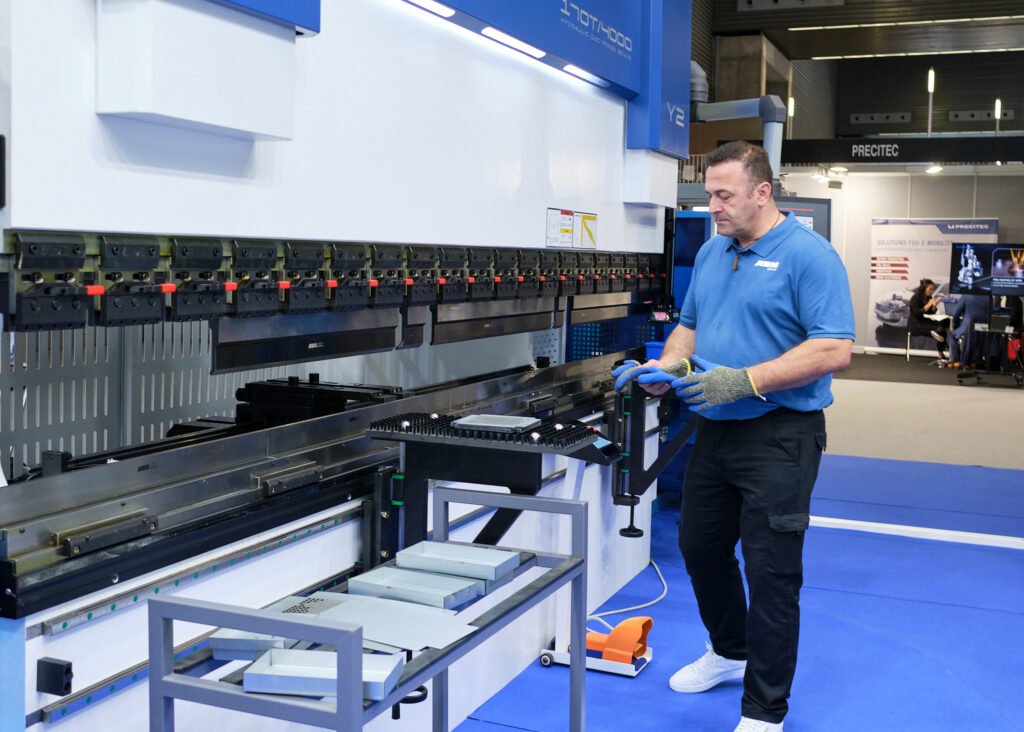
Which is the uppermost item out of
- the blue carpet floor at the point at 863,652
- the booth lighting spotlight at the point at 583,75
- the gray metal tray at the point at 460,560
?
the booth lighting spotlight at the point at 583,75

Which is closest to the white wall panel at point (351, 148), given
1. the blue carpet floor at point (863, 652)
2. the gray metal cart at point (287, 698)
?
the gray metal cart at point (287, 698)

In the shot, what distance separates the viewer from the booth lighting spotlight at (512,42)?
3.18 meters

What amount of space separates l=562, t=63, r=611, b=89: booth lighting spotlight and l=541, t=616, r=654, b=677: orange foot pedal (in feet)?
6.31

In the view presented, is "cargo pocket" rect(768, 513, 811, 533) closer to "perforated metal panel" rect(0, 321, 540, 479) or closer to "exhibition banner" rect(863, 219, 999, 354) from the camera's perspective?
"perforated metal panel" rect(0, 321, 540, 479)

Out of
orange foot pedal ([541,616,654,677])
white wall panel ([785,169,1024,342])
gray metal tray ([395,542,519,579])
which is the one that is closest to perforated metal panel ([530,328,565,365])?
orange foot pedal ([541,616,654,677])

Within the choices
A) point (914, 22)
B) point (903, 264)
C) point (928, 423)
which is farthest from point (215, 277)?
point (903, 264)

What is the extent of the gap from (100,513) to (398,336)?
139 cm

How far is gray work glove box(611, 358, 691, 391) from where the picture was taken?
9.07ft

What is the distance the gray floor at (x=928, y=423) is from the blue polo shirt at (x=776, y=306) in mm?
5165

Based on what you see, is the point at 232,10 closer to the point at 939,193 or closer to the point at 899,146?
the point at 899,146

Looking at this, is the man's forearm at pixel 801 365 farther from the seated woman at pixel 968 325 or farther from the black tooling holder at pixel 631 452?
the seated woman at pixel 968 325

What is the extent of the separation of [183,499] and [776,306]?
1.62 metres

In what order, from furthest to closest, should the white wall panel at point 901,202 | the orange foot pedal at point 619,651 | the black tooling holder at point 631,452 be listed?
1. the white wall panel at point 901,202
2. the black tooling holder at point 631,452
3. the orange foot pedal at point 619,651

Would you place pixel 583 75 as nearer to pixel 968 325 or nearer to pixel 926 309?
pixel 968 325
